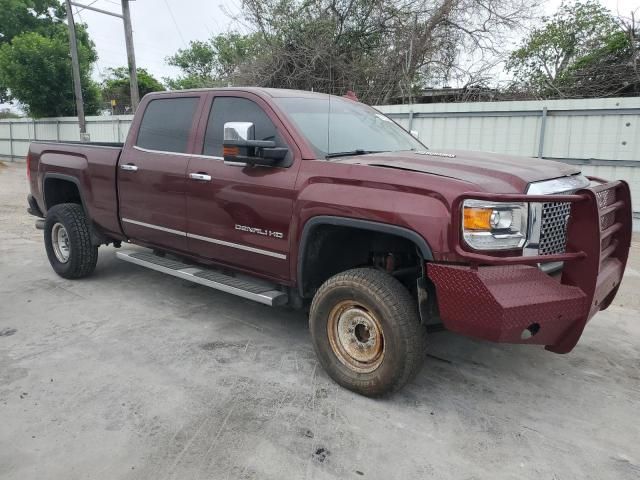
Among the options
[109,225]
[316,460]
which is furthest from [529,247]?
[109,225]

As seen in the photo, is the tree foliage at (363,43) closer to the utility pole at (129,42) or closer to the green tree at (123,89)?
the utility pole at (129,42)

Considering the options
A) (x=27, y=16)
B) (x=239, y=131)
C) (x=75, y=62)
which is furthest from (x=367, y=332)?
(x=27, y=16)

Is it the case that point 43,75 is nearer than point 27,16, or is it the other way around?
point 43,75

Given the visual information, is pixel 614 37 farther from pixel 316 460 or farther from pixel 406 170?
pixel 316 460

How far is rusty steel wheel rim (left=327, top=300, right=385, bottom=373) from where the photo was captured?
3178mm

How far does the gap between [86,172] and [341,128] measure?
2.89 meters

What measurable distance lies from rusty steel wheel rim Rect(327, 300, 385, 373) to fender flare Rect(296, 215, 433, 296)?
40 cm

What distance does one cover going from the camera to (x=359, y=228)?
10.2 feet

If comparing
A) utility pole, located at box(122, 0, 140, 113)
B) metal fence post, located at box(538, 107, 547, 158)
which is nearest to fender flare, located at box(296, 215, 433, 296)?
metal fence post, located at box(538, 107, 547, 158)

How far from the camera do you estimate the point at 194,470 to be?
A: 2.51 metres

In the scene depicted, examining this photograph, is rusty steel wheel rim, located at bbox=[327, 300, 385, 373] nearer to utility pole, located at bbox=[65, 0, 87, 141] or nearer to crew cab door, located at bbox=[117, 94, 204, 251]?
crew cab door, located at bbox=[117, 94, 204, 251]

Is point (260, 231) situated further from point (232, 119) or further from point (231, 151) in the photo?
point (232, 119)

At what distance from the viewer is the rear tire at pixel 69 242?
5.38 metres

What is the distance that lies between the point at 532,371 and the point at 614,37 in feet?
36.3
